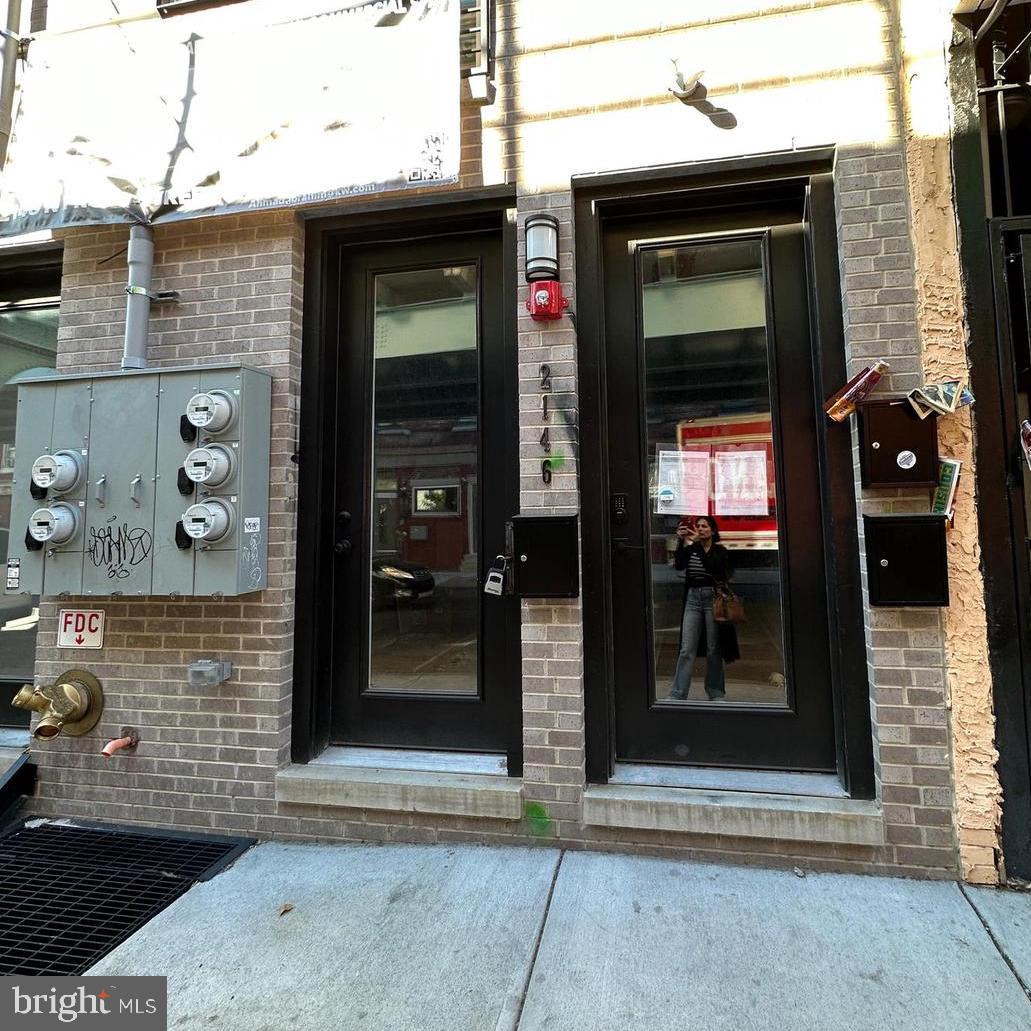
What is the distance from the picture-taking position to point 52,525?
112 inches

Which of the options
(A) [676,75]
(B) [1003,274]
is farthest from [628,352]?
(B) [1003,274]

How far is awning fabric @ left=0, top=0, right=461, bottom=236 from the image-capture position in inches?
115

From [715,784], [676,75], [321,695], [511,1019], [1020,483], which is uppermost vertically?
[676,75]

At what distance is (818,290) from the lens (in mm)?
2764

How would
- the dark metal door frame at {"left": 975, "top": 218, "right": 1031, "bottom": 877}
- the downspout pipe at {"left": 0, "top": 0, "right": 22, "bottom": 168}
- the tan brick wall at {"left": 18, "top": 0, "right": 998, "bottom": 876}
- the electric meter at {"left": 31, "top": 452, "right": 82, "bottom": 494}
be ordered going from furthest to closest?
1. the downspout pipe at {"left": 0, "top": 0, "right": 22, "bottom": 168}
2. the electric meter at {"left": 31, "top": 452, "right": 82, "bottom": 494}
3. the tan brick wall at {"left": 18, "top": 0, "right": 998, "bottom": 876}
4. the dark metal door frame at {"left": 975, "top": 218, "right": 1031, "bottom": 877}

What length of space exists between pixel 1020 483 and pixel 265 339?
3.51 m

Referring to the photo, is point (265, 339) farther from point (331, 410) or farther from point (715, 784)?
point (715, 784)

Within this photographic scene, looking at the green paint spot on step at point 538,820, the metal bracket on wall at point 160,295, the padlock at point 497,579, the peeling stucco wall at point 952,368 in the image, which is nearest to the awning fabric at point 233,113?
the metal bracket on wall at point 160,295

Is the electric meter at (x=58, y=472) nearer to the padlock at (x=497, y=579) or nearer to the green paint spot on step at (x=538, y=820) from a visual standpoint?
the padlock at (x=497, y=579)

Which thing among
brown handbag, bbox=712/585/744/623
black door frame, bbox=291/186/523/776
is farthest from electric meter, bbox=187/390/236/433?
brown handbag, bbox=712/585/744/623

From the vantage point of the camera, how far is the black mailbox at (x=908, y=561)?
241 centimetres

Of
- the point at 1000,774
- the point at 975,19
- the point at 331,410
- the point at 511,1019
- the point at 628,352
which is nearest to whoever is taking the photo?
the point at 511,1019
